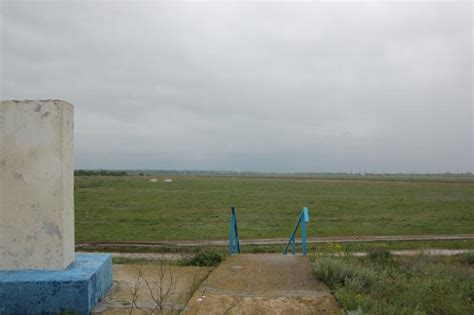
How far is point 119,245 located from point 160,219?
30.1 ft

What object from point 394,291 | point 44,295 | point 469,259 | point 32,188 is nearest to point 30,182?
point 32,188

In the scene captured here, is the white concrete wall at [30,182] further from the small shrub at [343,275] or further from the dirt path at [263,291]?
the small shrub at [343,275]

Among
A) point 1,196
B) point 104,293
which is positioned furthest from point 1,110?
point 104,293

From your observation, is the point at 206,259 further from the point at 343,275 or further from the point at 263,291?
the point at 343,275

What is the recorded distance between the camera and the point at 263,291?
509 cm

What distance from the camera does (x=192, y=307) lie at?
4473 millimetres

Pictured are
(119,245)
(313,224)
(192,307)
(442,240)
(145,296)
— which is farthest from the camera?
(313,224)

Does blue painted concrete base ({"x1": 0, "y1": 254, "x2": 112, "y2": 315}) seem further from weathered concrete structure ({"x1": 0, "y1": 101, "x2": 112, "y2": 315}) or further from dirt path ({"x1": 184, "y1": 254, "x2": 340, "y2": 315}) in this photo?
dirt path ({"x1": 184, "y1": 254, "x2": 340, "y2": 315})

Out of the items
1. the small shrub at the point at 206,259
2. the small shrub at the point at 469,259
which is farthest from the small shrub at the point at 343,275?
the small shrub at the point at 469,259

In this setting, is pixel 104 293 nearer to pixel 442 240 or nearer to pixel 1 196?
pixel 1 196

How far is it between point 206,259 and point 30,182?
379cm

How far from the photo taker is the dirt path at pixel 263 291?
4418mm

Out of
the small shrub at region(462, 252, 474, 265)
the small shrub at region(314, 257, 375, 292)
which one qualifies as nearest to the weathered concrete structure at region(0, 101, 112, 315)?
the small shrub at region(314, 257, 375, 292)

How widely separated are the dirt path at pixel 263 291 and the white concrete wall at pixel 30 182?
2057 millimetres
